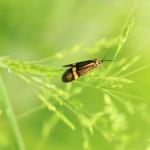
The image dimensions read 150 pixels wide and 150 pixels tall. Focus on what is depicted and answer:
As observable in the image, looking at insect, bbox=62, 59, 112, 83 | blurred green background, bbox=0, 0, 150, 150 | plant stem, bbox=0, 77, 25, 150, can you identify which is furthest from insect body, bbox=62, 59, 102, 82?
blurred green background, bbox=0, 0, 150, 150

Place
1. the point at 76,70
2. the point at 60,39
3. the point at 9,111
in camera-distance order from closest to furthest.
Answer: the point at 9,111
the point at 76,70
the point at 60,39

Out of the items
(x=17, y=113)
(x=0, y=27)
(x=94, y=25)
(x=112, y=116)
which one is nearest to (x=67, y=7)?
(x=94, y=25)

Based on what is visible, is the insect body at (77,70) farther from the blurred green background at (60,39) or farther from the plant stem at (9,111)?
the blurred green background at (60,39)

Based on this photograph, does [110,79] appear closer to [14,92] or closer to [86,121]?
[86,121]

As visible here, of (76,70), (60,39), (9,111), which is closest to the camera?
(9,111)

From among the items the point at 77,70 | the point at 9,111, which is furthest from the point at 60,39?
the point at 9,111

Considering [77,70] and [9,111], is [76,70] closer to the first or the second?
[77,70]

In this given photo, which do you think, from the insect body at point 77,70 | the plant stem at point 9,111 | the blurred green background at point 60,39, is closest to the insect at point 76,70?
the insect body at point 77,70

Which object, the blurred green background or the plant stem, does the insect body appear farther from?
the blurred green background

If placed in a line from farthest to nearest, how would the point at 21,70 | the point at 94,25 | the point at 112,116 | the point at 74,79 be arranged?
1. the point at 94,25
2. the point at 112,116
3. the point at 74,79
4. the point at 21,70
